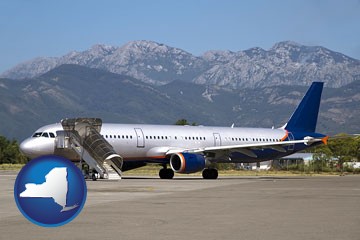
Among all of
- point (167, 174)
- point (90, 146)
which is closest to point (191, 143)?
point (167, 174)

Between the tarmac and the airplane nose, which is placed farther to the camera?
the airplane nose

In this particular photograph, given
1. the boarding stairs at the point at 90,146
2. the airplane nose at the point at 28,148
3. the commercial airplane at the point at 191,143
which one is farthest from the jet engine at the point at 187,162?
the airplane nose at the point at 28,148

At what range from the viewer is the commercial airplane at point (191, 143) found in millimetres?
46219

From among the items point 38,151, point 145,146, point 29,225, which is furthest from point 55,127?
point 29,225

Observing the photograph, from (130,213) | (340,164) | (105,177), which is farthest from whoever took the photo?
(340,164)

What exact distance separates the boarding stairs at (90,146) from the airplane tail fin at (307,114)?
1725cm

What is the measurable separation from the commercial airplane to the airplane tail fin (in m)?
0.07

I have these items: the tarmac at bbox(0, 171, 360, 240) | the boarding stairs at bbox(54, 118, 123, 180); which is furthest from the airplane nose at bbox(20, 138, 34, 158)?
the tarmac at bbox(0, 171, 360, 240)

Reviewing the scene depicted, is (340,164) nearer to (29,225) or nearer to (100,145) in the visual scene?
(100,145)

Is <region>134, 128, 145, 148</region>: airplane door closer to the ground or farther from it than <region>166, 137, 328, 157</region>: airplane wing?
farther from it

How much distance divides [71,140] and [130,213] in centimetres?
2609

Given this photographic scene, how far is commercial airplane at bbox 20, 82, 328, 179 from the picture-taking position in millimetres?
46219

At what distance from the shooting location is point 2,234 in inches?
559

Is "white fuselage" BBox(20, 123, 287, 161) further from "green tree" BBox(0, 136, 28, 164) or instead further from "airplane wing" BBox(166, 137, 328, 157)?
"green tree" BBox(0, 136, 28, 164)
